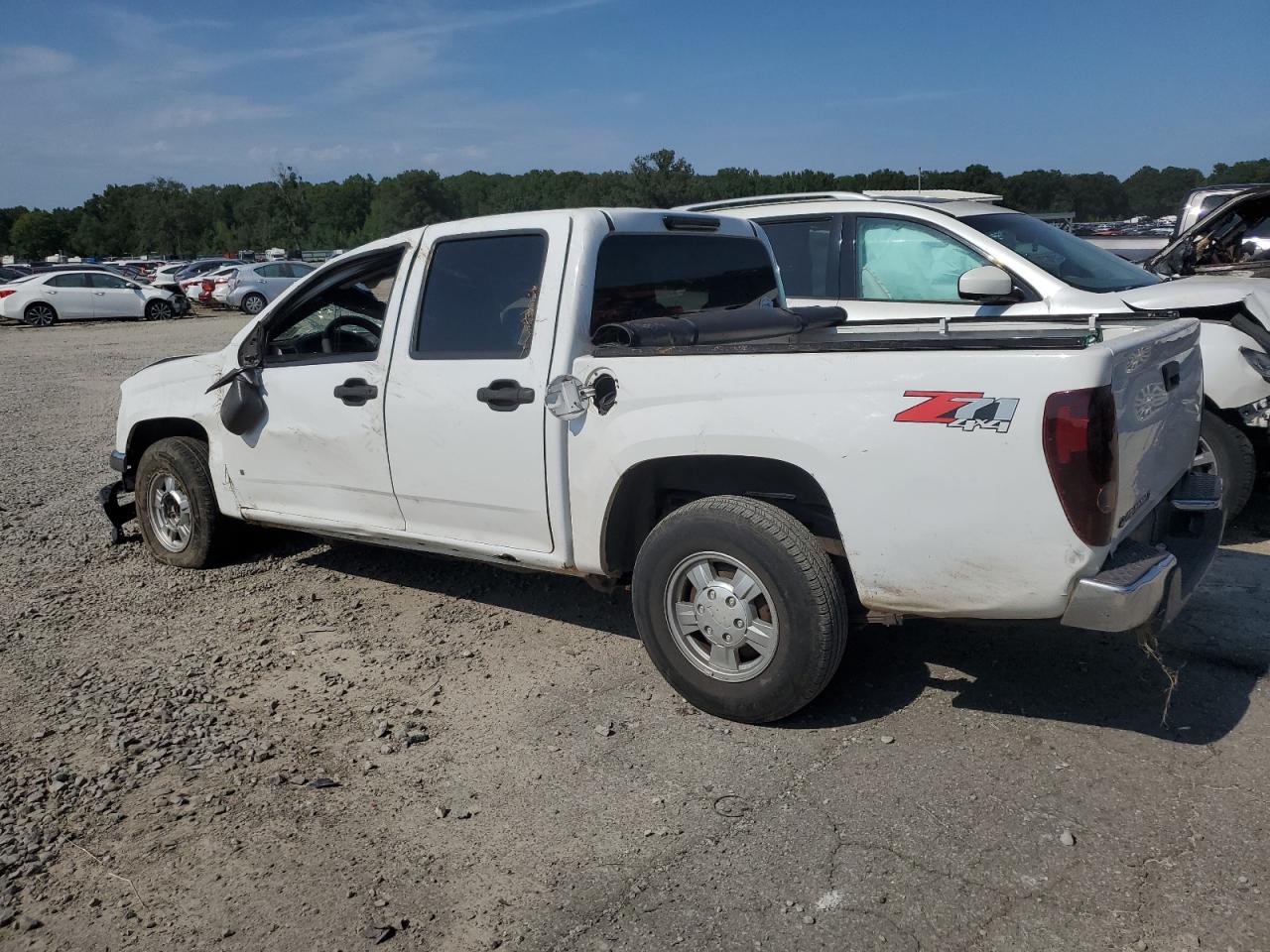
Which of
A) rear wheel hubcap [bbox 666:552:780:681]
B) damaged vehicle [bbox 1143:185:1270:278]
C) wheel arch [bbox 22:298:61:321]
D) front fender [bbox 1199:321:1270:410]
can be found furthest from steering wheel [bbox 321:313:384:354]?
wheel arch [bbox 22:298:61:321]

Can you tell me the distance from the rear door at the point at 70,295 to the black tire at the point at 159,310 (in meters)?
1.49

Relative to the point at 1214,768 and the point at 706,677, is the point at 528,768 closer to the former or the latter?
the point at 706,677

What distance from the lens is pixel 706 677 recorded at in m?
3.89

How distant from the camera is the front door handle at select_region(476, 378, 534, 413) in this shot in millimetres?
4227

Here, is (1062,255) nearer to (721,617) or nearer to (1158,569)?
(1158,569)

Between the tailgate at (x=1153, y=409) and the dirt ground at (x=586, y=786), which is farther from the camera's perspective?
the tailgate at (x=1153, y=409)

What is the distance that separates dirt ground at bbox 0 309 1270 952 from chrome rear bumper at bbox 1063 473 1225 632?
537 millimetres

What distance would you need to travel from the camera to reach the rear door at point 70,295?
29641mm

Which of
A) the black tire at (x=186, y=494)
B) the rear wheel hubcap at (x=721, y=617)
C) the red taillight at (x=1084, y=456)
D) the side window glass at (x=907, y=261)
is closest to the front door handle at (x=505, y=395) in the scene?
the rear wheel hubcap at (x=721, y=617)

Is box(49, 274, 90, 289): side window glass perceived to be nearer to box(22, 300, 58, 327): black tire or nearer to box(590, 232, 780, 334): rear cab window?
box(22, 300, 58, 327): black tire

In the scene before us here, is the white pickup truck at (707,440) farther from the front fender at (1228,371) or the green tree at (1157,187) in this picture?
the green tree at (1157,187)

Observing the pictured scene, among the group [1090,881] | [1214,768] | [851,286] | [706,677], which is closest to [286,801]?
[706,677]

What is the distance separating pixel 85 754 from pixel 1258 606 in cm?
502

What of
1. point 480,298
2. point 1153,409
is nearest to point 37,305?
point 480,298
